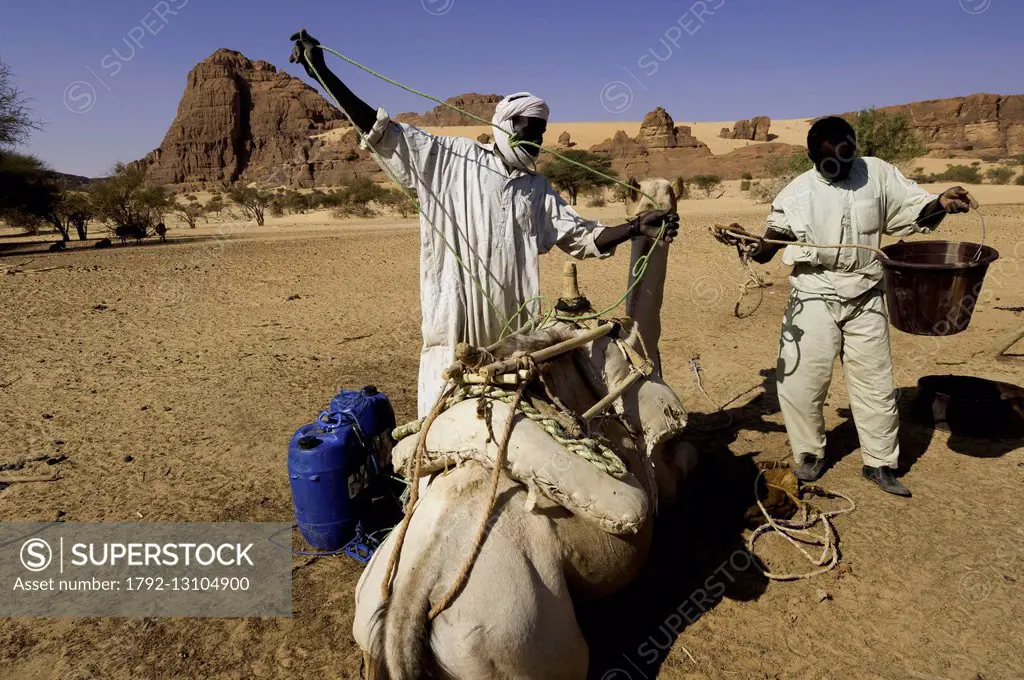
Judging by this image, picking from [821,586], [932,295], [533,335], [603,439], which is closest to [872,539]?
[821,586]

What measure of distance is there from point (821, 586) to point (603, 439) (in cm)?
162

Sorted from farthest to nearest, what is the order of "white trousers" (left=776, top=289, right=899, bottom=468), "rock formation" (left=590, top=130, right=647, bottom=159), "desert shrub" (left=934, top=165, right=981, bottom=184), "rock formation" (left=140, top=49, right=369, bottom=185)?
"rock formation" (left=140, top=49, right=369, bottom=185) → "rock formation" (left=590, top=130, right=647, bottom=159) → "desert shrub" (left=934, top=165, right=981, bottom=184) → "white trousers" (left=776, top=289, right=899, bottom=468)

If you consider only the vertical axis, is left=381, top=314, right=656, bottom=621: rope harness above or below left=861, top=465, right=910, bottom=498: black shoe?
above

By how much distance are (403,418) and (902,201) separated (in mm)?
4010

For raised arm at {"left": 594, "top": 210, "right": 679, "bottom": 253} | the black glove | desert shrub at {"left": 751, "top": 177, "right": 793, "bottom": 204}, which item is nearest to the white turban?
raised arm at {"left": 594, "top": 210, "right": 679, "bottom": 253}

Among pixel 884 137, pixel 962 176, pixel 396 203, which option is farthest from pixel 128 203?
pixel 962 176

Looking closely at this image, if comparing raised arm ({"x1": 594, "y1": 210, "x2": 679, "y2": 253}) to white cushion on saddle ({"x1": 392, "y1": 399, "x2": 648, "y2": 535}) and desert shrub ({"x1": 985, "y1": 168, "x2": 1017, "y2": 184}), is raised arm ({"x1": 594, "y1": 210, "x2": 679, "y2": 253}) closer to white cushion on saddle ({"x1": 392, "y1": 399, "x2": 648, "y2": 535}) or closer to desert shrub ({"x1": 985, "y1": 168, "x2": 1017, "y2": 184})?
white cushion on saddle ({"x1": 392, "y1": 399, "x2": 648, "y2": 535})

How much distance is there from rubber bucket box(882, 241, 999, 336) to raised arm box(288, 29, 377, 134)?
9.52 ft

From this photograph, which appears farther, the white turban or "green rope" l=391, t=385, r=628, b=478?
the white turban

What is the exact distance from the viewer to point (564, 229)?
10.9 ft

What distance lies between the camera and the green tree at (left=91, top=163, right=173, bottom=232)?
22.7 metres

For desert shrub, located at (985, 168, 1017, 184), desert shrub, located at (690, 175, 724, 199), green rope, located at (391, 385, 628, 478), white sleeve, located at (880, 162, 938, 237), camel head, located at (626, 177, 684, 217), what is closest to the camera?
green rope, located at (391, 385, 628, 478)

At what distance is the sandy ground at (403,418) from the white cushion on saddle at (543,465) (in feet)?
3.11

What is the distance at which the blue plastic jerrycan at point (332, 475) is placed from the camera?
3494 millimetres
